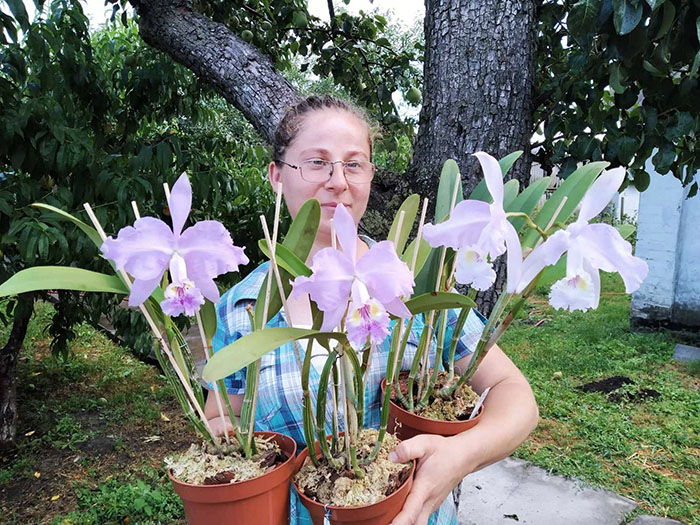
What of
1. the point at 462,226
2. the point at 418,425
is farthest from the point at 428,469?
the point at 462,226

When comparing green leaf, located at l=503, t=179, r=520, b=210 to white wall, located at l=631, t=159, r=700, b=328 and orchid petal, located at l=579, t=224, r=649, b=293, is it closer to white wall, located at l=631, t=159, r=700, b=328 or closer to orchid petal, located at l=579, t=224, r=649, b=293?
orchid petal, located at l=579, t=224, r=649, b=293

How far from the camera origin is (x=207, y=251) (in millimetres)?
530

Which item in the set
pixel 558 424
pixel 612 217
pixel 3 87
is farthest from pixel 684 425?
pixel 612 217

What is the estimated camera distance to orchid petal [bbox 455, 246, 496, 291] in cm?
55

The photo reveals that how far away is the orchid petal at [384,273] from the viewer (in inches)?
19.6

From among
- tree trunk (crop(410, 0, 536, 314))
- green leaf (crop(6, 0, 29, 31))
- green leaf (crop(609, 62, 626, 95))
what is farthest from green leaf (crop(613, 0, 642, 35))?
green leaf (crop(6, 0, 29, 31))

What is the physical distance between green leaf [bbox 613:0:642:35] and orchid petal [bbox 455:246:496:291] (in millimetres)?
607

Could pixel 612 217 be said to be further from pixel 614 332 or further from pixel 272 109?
pixel 272 109

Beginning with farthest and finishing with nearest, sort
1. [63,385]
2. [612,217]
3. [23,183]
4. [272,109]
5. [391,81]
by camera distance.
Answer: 1. [612,217]
2. [63,385]
3. [391,81]
4. [23,183]
5. [272,109]

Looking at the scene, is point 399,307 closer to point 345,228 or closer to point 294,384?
point 345,228

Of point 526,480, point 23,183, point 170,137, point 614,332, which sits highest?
point 170,137

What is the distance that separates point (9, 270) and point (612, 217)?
24.2 ft

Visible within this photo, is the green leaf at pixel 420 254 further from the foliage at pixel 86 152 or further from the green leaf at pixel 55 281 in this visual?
the foliage at pixel 86 152

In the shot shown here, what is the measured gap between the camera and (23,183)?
156 centimetres
